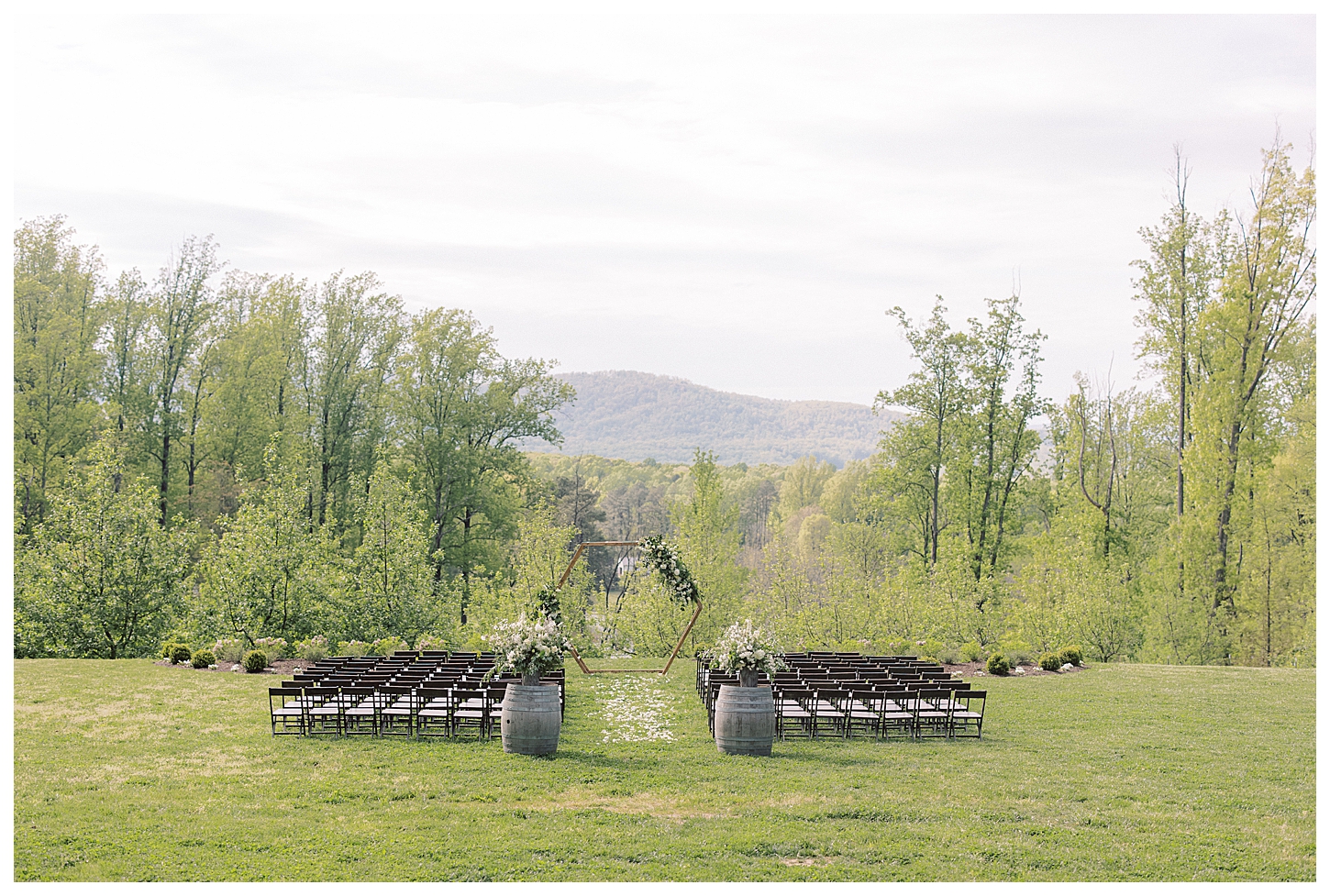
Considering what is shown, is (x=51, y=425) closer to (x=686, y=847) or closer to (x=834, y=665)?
(x=834, y=665)

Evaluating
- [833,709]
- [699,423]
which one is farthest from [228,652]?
[699,423]

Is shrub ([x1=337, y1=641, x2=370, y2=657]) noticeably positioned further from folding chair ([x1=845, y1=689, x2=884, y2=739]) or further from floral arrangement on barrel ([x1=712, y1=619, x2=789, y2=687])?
floral arrangement on barrel ([x1=712, y1=619, x2=789, y2=687])

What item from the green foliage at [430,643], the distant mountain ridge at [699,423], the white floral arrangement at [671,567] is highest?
the distant mountain ridge at [699,423]

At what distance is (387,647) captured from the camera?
2039 cm

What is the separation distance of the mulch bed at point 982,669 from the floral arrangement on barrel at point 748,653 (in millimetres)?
8850

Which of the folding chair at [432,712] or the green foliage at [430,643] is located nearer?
the folding chair at [432,712]

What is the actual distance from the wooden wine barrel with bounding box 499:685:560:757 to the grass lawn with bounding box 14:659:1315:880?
29cm

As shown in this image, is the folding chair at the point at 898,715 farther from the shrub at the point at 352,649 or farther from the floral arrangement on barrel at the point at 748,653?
the shrub at the point at 352,649

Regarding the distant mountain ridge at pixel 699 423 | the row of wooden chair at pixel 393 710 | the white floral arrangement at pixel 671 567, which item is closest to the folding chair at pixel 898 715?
the white floral arrangement at pixel 671 567

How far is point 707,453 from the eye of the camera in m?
31.1

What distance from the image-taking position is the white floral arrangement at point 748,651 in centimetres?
1078

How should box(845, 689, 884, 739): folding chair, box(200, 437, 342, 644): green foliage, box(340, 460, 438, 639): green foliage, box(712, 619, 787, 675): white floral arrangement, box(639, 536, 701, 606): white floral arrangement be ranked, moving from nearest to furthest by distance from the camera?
box(712, 619, 787, 675): white floral arrangement → box(845, 689, 884, 739): folding chair → box(639, 536, 701, 606): white floral arrangement → box(200, 437, 342, 644): green foliage → box(340, 460, 438, 639): green foliage

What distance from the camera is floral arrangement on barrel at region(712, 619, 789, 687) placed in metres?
10.8

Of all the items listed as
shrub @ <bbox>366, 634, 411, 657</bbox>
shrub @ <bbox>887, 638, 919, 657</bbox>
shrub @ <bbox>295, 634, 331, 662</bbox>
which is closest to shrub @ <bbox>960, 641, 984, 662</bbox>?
shrub @ <bbox>887, 638, 919, 657</bbox>
